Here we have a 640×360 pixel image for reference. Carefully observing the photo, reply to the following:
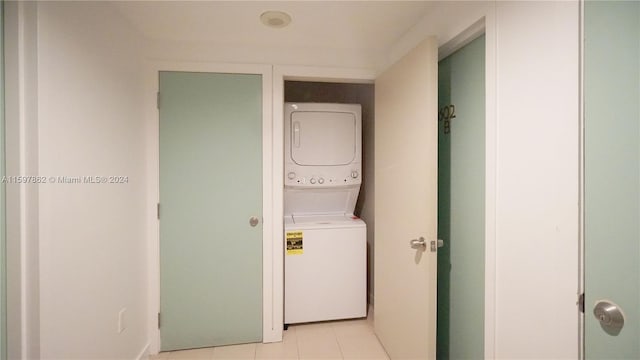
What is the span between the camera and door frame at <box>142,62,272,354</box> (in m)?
1.90

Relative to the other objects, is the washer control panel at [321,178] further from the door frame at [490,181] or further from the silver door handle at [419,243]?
the door frame at [490,181]

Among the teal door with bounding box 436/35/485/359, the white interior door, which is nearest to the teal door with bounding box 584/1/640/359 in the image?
the teal door with bounding box 436/35/485/359

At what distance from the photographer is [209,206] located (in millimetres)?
1972

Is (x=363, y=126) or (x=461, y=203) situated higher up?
(x=363, y=126)

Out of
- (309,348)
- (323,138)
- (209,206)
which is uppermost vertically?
(323,138)

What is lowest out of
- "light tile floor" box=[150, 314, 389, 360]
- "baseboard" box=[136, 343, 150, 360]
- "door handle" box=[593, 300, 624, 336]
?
"light tile floor" box=[150, 314, 389, 360]

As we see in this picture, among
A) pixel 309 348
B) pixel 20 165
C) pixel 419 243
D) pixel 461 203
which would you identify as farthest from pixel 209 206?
pixel 461 203

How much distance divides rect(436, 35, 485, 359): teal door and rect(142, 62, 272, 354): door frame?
3.75ft

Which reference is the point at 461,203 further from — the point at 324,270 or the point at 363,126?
the point at 363,126

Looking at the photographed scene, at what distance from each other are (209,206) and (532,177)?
1.85 m

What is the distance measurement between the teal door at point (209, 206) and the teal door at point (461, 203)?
1240mm

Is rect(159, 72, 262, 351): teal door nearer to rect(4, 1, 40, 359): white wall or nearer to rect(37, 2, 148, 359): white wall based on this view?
rect(37, 2, 148, 359): white wall

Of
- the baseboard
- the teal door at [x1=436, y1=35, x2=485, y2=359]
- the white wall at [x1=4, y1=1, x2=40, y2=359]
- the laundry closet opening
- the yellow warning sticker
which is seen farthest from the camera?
the laundry closet opening

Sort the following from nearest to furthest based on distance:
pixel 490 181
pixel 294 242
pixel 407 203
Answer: pixel 490 181 < pixel 407 203 < pixel 294 242
